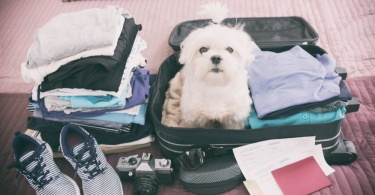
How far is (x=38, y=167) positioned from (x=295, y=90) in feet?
3.38

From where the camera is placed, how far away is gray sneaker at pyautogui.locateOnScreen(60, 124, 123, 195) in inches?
40.3

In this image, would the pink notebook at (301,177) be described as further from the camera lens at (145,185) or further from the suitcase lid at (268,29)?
the suitcase lid at (268,29)

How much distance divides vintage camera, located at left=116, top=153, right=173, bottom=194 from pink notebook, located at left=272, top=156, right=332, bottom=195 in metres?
Answer: 0.41

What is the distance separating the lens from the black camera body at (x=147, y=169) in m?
1.02

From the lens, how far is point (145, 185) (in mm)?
988

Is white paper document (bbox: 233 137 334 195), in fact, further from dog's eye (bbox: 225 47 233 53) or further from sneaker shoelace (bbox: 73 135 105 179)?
sneaker shoelace (bbox: 73 135 105 179)

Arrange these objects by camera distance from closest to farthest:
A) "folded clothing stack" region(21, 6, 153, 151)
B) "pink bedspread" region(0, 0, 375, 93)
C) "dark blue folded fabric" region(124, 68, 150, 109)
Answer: "folded clothing stack" region(21, 6, 153, 151), "dark blue folded fabric" region(124, 68, 150, 109), "pink bedspread" region(0, 0, 375, 93)

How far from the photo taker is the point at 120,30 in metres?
1.10

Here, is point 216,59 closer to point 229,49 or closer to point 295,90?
point 229,49

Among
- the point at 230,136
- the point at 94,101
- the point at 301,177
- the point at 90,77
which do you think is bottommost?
the point at 301,177

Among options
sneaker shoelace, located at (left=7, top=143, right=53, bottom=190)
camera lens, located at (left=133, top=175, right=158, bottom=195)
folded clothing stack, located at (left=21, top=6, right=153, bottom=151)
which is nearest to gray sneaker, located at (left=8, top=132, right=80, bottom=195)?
sneaker shoelace, located at (left=7, top=143, right=53, bottom=190)

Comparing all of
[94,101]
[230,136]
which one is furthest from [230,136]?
[94,101]

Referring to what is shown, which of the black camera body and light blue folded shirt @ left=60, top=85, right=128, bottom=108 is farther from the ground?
light blue folded shirt @ left=60, top=85, right=128, bottom=108

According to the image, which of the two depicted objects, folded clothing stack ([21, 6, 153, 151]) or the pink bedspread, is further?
the pink bedspread
